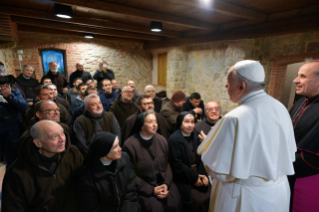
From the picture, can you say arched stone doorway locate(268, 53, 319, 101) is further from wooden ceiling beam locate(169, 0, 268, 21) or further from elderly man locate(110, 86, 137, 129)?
elderly man locate(110, 86, 137, 129)

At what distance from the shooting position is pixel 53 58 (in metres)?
6.38

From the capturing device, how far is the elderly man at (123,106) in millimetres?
3420

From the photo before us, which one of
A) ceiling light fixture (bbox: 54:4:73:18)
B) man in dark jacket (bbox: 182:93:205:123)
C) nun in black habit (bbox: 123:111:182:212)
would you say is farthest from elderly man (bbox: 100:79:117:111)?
nun in black habit (bbox: 123:111:182:212)

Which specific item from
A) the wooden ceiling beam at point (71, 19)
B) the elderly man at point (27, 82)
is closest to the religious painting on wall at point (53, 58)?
the elderly man at point (27, 82)

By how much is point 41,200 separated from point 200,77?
5.16 meters

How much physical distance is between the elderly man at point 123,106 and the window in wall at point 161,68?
427cm

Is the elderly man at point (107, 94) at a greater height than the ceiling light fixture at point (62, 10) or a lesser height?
lesser

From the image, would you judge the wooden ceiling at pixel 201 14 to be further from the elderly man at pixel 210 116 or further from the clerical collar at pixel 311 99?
the clerical collar at pixel 311 99

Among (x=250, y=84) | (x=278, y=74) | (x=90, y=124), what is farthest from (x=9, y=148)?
(x=278, y=74)

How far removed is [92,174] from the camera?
167 cm

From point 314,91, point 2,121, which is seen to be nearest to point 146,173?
point 314,91

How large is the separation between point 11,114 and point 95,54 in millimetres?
4934

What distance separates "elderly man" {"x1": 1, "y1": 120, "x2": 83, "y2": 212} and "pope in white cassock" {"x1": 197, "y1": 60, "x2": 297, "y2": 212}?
137cm

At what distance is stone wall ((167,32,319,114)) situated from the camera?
3.37m
